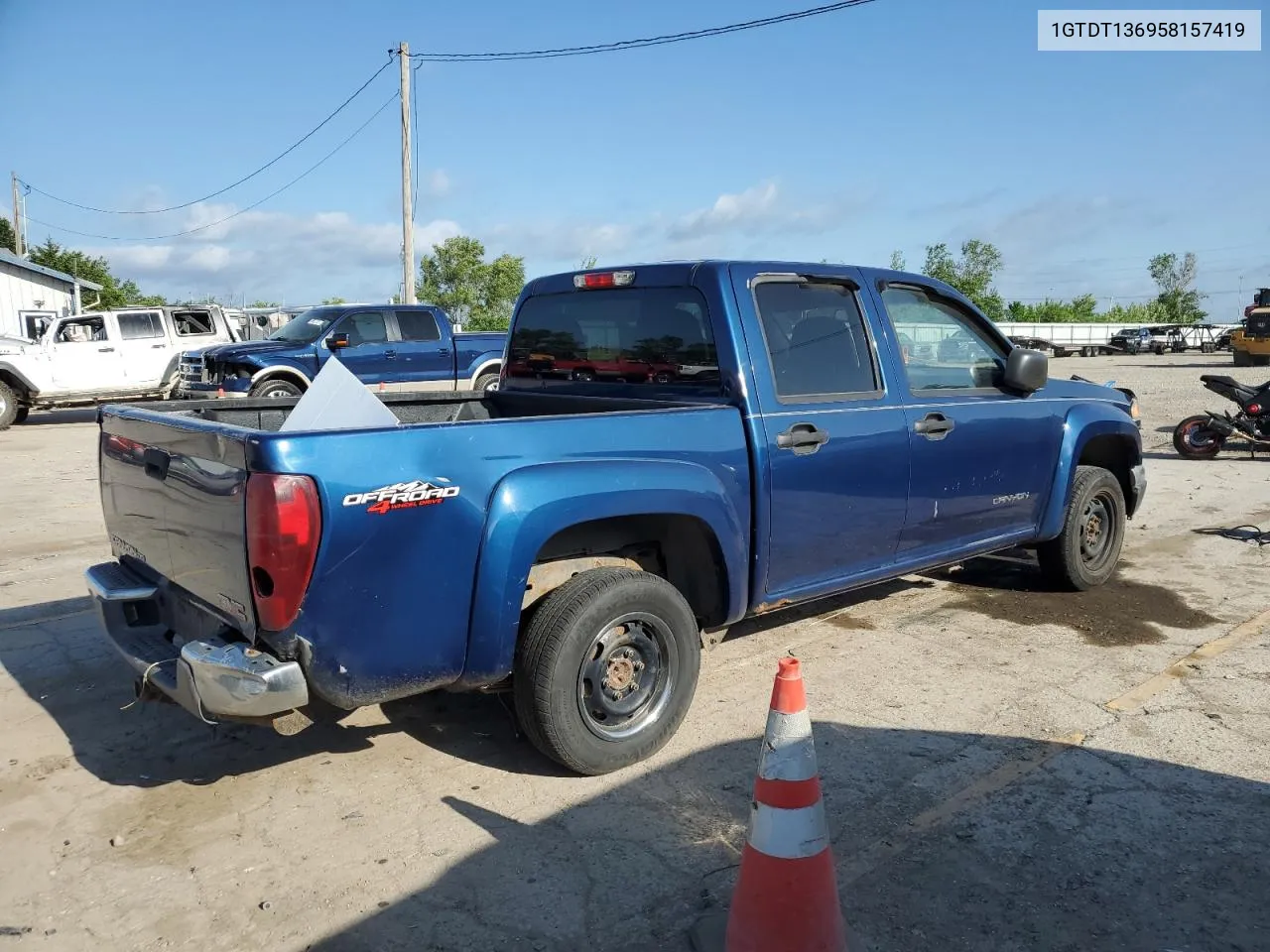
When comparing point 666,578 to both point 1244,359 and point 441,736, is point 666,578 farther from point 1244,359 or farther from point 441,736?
point 1244,359

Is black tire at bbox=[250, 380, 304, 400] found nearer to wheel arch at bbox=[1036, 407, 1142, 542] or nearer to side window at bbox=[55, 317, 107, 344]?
side window at bbox=[55, 317, 107, 344]

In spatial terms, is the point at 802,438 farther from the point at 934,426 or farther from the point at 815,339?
the point at 934,426

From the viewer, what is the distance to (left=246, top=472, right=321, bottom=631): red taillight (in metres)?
2.88

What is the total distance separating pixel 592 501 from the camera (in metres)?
3.53

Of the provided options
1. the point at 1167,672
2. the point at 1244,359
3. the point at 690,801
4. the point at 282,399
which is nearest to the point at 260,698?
the point at 690,801

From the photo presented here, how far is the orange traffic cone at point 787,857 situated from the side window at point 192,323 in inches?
724

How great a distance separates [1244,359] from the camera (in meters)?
33.2

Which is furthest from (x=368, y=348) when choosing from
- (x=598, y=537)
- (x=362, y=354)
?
(x=598, y=537)

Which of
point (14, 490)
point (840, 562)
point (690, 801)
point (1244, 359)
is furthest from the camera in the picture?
point (1244, 359)

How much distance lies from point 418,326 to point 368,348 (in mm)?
876

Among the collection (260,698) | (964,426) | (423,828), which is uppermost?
(964,426)

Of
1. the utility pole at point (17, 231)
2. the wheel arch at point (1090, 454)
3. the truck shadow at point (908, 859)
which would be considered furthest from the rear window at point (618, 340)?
the utility pole at point (17, 231)

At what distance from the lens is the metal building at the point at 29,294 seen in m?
32.8

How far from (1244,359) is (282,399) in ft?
118
